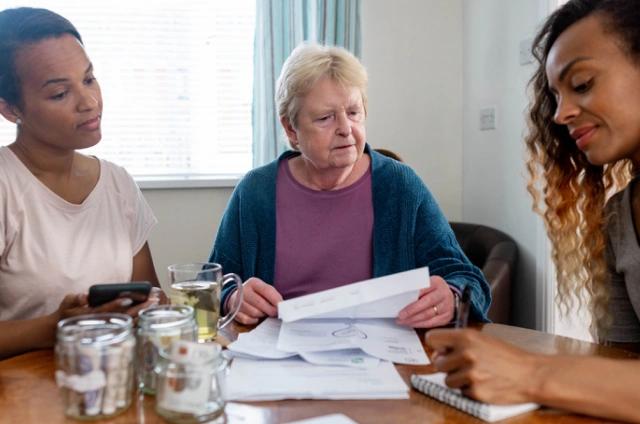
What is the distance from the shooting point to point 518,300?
10.2ft

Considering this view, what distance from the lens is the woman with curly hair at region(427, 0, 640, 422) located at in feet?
2.86

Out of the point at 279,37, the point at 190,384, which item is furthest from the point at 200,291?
the point at 279,37

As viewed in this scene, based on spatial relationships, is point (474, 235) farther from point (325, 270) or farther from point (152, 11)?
point (152, 11)

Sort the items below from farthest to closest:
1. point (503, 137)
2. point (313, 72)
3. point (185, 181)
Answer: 1. point (185, 181)
2. point (503, 137)
3. point (313, 72)

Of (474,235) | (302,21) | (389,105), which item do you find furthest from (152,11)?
(474,235)

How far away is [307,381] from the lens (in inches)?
38.5

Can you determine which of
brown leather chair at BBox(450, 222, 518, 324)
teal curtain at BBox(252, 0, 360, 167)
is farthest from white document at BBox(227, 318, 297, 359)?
teal curtain at BBox(252, 0, 360, 167)

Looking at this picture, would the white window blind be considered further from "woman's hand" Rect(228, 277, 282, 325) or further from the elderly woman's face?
"woman's hand" Rect(228, 277, 282, 325)

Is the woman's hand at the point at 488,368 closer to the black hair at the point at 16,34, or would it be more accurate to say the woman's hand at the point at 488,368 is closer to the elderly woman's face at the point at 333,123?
the elderly woman's face at the point at 333,123

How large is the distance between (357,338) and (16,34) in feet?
3.43

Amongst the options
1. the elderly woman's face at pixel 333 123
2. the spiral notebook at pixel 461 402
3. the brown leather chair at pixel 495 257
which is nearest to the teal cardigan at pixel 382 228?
the elderly woman's face at pixel 333 123

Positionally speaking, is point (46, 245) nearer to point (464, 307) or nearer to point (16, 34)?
point (16, 34)

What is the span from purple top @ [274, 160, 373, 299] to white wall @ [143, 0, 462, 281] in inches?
68.6

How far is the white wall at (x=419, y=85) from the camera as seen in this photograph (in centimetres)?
355
